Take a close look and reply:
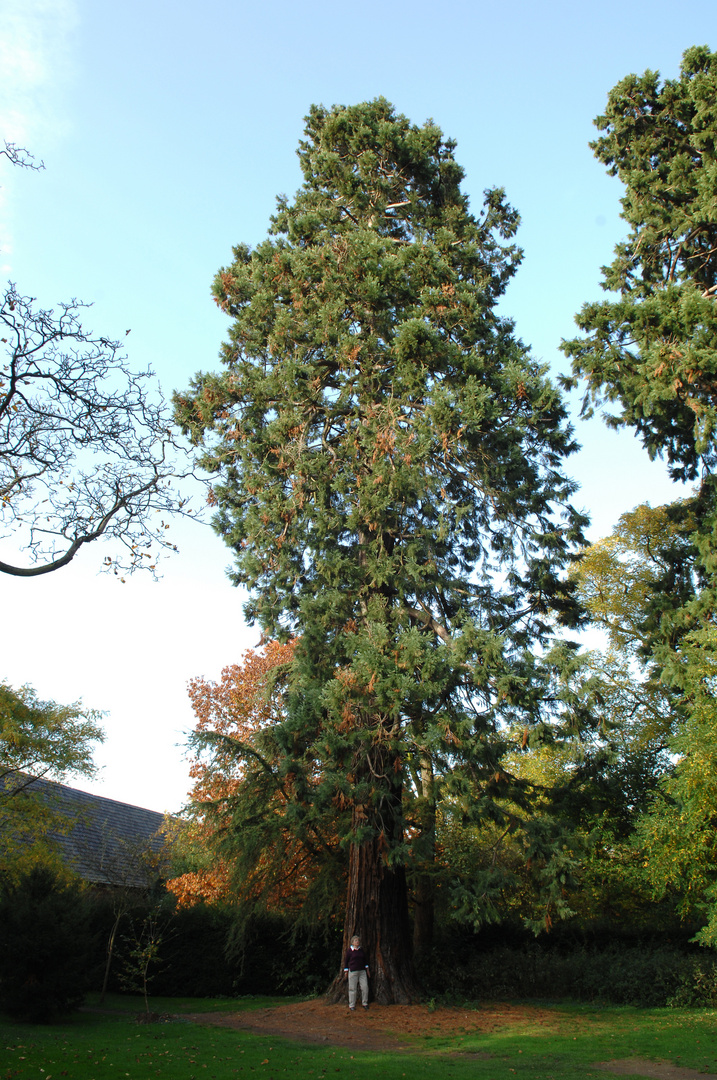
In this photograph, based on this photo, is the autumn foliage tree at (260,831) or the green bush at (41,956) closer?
the green bush at (41,956)

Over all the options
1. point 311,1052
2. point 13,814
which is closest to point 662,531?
point 311,1052

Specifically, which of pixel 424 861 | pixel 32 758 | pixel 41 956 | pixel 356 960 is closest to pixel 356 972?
pixel 356 960

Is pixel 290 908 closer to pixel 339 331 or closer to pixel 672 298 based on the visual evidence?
pixel 339 331

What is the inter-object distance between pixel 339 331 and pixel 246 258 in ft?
16.2

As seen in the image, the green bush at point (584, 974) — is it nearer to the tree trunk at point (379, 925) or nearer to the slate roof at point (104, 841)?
the tree trunk at point (379, 925)

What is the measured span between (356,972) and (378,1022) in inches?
33.4

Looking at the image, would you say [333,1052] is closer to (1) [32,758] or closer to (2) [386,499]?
(2) [386,499]

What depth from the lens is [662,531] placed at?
69.9ft

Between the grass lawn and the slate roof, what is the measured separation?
35.3 feet

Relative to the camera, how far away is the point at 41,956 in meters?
11.4

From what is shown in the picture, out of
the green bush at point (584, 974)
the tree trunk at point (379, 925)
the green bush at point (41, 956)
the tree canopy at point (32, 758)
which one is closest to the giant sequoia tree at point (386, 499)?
the tree trunk at point (379, 925)

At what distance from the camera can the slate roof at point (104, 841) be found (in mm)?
23188

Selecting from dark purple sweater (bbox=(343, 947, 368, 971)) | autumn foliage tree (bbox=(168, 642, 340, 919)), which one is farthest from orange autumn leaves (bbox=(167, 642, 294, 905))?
dark purple sweater (bbox=(343, 947, 368, 971))

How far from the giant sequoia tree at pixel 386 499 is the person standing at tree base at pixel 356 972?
1.55ft
